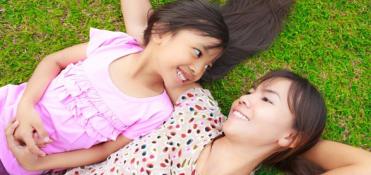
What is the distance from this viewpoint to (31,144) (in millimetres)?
2607

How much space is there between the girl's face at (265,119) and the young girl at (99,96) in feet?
1.19

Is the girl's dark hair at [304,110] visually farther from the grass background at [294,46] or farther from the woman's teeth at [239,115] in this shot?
the grass background at [294,46]

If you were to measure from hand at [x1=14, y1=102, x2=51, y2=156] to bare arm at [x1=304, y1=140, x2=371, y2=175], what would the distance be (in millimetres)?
1509

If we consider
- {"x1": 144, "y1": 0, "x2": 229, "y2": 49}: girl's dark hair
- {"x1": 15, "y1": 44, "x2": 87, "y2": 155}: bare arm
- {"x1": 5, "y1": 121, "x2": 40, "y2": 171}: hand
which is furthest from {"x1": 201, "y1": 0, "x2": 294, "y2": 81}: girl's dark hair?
{"x1": 5, "y1": 121, "x2": 40, "y2": 171}: hand

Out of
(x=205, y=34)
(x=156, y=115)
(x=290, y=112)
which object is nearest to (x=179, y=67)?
(x=205, y=34)

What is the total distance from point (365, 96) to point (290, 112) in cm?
122

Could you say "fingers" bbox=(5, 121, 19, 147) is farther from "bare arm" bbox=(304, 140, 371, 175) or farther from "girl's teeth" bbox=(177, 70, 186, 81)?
"bare arm" bbox=(304, 140, 371, 175)

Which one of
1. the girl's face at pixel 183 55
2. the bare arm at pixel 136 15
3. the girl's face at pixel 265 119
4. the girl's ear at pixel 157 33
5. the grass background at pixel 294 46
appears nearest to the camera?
the girl's face at pixel 265 119

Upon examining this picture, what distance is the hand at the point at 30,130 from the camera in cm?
262

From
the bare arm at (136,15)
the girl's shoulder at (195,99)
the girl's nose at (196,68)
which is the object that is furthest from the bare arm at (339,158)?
the bare arm at (136,15)

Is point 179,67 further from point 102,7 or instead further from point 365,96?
point 365,96

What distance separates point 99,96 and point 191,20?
2.33ft

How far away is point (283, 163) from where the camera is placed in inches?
111

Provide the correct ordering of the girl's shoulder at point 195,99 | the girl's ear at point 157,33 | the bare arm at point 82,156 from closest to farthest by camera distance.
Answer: the girl's ear at point 157,33
the bare arm at point 82,156
the girl's shoulder at point 195,99
